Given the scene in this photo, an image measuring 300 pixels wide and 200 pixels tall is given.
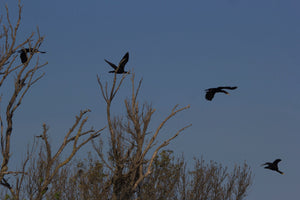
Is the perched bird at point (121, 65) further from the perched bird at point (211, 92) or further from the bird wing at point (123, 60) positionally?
the perched bird at point (211, 92)

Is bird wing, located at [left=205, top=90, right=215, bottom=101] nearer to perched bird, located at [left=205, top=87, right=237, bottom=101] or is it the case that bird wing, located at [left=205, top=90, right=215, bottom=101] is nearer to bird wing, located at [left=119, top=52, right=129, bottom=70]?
perched bird, located at [left=205, top=87, right=237, bottom=101]

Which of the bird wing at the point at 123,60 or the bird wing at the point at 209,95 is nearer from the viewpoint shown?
the bird wing at the point at 123,60

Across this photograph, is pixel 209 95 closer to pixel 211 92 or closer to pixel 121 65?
pixel 211 92

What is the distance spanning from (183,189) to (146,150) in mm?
10184

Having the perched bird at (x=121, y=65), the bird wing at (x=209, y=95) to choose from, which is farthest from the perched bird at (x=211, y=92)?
the perched bird at (x=121, y=65)

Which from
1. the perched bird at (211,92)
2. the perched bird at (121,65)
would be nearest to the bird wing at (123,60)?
the perched bird at (121,65)

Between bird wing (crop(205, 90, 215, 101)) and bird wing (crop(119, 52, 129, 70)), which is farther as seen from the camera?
bird wing (crop(205, 90, 215, 101))

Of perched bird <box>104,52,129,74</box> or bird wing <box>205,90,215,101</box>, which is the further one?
bird wing <box>205,90,215,101</box>

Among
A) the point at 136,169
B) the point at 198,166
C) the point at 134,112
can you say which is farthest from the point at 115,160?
the point at 198,166

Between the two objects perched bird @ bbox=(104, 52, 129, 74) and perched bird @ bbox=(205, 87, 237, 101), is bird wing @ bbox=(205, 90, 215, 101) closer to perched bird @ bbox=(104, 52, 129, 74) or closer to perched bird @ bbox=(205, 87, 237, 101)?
perched bird @ bbox=(205, 87, 237, 101)

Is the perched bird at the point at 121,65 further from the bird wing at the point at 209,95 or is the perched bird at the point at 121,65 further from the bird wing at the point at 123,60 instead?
the bird wing at the point at 209,95

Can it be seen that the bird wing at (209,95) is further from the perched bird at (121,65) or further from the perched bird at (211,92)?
the perched bird at (121,65)

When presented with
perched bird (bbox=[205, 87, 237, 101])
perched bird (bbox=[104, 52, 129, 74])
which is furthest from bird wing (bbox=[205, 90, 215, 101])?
perched bird (bbox=[104, 52, 129, 74])

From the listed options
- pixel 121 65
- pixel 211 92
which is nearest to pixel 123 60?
pixel 121 65
